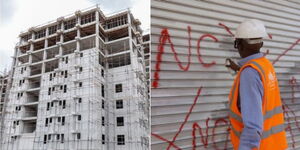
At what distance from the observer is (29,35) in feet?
24.3

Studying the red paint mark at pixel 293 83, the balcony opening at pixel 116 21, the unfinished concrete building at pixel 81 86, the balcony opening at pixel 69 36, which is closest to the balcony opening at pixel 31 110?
the unfinished concrete building at pixel 81 86

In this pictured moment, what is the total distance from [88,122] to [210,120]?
28.1 ft

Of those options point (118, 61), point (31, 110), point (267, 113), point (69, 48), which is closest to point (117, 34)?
point (118, 61)

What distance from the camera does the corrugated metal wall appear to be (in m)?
1.31

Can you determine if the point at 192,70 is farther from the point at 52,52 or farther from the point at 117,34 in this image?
the point at 52,52

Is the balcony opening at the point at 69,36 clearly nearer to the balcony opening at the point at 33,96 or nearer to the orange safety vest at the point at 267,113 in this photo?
the balcony opening at the point at 33,96

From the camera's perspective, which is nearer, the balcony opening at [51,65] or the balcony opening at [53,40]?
the balcony opening at [53,40]

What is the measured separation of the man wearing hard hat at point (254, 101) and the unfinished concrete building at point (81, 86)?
4.97m

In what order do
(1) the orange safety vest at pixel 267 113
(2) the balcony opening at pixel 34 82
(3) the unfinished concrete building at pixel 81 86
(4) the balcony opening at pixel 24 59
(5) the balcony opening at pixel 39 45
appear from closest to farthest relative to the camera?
1. (1) the orange safety vest at pixel 267 113
2. (3) the unfinished concrete building at pixel 81 86
3. (4) the balcony opening at pixel 24 59
4. (5) the balcony opening at pixel 39 45
5. (2) the balcony opening at pixel 34 82

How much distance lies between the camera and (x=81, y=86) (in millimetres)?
10109

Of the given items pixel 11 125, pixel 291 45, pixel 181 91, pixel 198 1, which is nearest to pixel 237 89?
pixel 181 91

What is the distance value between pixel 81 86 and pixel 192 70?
A: 31.6 feet

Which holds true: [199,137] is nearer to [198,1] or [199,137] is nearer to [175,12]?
[175,12]

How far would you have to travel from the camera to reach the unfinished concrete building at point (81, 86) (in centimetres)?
697
